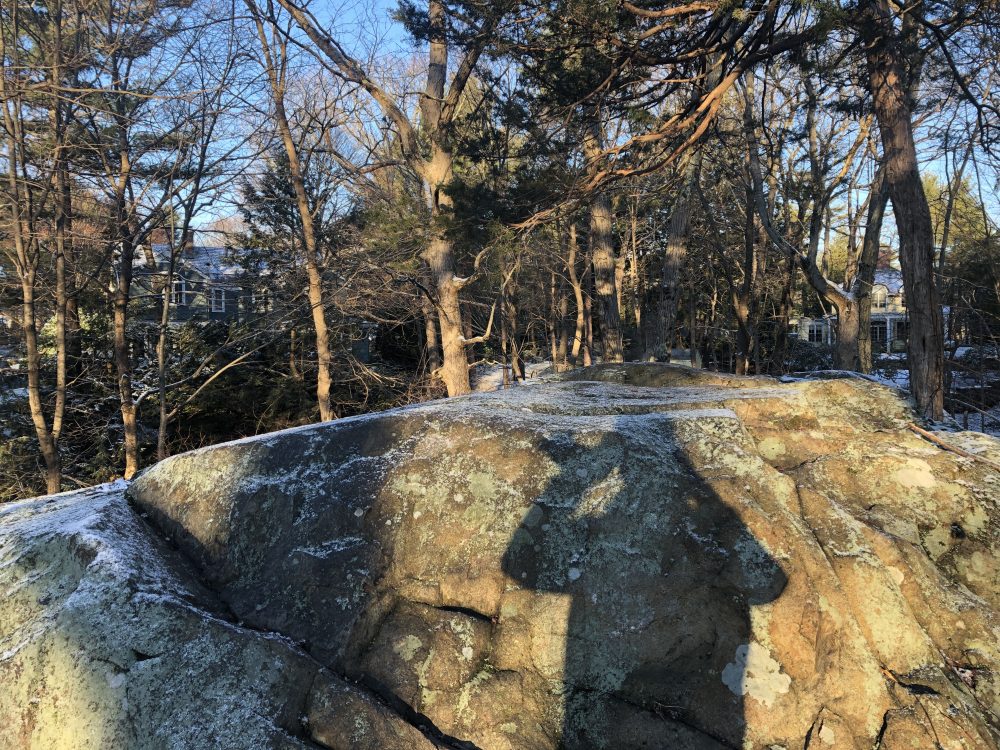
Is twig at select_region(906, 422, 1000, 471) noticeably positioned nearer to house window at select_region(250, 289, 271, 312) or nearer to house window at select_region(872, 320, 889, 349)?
house window at select_region(250, 289, 271, 312)

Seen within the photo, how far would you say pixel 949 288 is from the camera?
15.5 m

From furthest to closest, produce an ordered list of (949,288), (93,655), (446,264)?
(949,288), (446,264), (93,655)

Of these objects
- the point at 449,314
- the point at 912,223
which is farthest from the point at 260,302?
the point at 912,223

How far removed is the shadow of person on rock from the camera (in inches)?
108

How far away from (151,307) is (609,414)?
12912 mm

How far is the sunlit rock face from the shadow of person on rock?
0.01 metres

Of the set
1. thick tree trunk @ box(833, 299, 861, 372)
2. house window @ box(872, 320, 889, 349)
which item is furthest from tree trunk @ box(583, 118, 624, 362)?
house window @ box(872, 320, 889, 349)

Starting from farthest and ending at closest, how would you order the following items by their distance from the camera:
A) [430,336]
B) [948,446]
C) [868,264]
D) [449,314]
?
[430,336] → [449,314] → [868,264] → [948,446]

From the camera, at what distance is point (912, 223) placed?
6.43 metres

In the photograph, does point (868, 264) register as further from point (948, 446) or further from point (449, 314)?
point (948, 446)

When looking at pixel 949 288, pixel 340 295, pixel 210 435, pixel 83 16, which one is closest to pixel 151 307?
pixel 210 435

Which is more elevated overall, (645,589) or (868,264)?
(868,264)

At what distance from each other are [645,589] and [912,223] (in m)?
5.57

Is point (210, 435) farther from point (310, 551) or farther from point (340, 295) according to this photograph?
point (310, 551)
